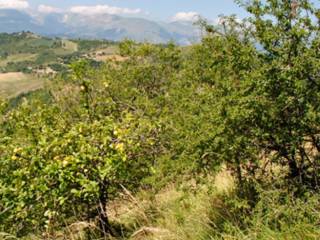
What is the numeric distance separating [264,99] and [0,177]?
5.31 meters

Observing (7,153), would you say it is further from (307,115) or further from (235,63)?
(307,115)

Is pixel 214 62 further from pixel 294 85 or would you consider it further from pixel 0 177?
pixel 0 177

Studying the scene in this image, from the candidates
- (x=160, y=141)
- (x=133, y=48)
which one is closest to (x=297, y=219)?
(x=160, y=141)

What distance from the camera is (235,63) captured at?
8469 millimetres

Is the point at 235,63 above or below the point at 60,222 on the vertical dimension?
above

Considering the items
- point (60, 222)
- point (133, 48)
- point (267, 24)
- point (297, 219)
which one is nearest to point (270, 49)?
point (267, 24)

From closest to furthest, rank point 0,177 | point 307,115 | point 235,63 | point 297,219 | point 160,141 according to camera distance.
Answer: point 297,219, point 307,115, point 235,63, point 0,177, point 160,141

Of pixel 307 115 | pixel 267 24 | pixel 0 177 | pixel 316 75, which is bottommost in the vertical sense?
pixel 0 177

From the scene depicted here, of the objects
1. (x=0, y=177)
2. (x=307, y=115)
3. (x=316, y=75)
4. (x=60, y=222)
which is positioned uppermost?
(x=316, y=75)

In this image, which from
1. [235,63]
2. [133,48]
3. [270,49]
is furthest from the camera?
[133,48]

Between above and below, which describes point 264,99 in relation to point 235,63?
below

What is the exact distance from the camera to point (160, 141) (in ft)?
35.3

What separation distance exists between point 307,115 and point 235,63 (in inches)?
71.8

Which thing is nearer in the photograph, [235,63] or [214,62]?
[235,63]
